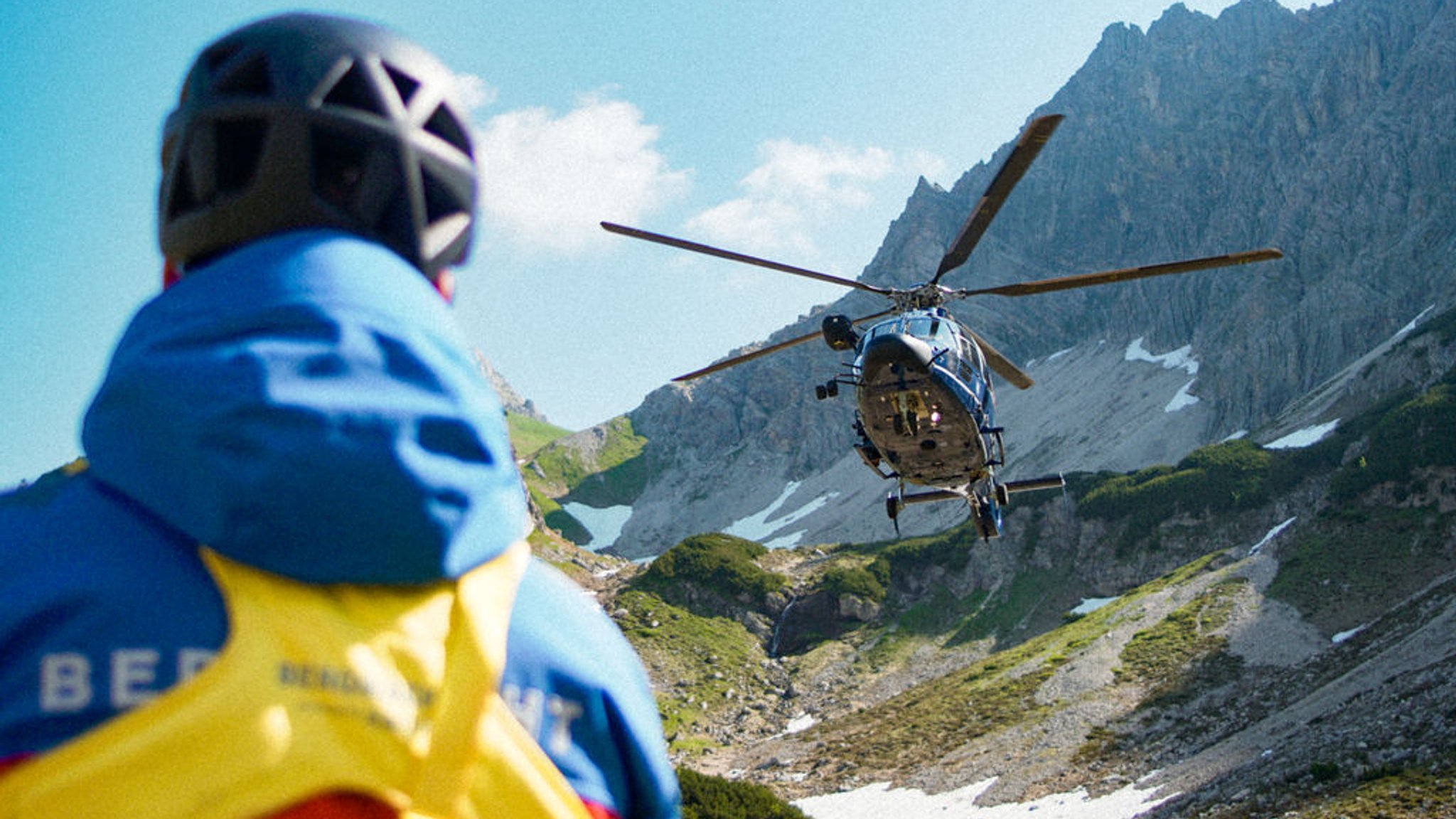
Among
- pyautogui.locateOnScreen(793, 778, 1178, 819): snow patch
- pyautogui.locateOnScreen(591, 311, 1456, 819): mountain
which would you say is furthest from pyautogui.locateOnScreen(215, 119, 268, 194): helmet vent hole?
pyautogui.locateOnScreen(793, 778, 1178, 819): snow patch

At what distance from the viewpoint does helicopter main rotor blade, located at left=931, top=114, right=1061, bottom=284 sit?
40.1 feet

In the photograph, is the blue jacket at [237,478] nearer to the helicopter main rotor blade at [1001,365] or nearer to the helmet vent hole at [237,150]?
the helmet vent hole at [237,150]

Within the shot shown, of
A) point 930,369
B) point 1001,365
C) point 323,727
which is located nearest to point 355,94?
point 323,727

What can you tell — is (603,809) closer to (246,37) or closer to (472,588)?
(472,588)

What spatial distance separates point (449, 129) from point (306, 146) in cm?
36

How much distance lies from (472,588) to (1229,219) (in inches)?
4727

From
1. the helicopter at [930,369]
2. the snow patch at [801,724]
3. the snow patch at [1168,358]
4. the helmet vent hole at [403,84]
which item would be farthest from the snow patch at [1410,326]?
the helmet vent hole at [403,84]

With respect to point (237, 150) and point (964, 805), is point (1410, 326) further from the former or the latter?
point (237, 150)

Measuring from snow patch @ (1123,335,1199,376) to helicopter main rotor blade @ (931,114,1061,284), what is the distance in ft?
300

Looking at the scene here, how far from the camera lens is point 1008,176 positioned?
12.9 meters

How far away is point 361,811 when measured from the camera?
4.61 ft

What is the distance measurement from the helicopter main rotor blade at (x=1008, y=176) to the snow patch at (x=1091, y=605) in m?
43.3

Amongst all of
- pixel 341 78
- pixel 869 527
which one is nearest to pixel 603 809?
pixel 341 78

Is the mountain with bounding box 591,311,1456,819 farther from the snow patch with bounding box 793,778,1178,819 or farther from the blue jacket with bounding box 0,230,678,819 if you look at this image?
the blue jacket with bounding box 0,230,678,819
